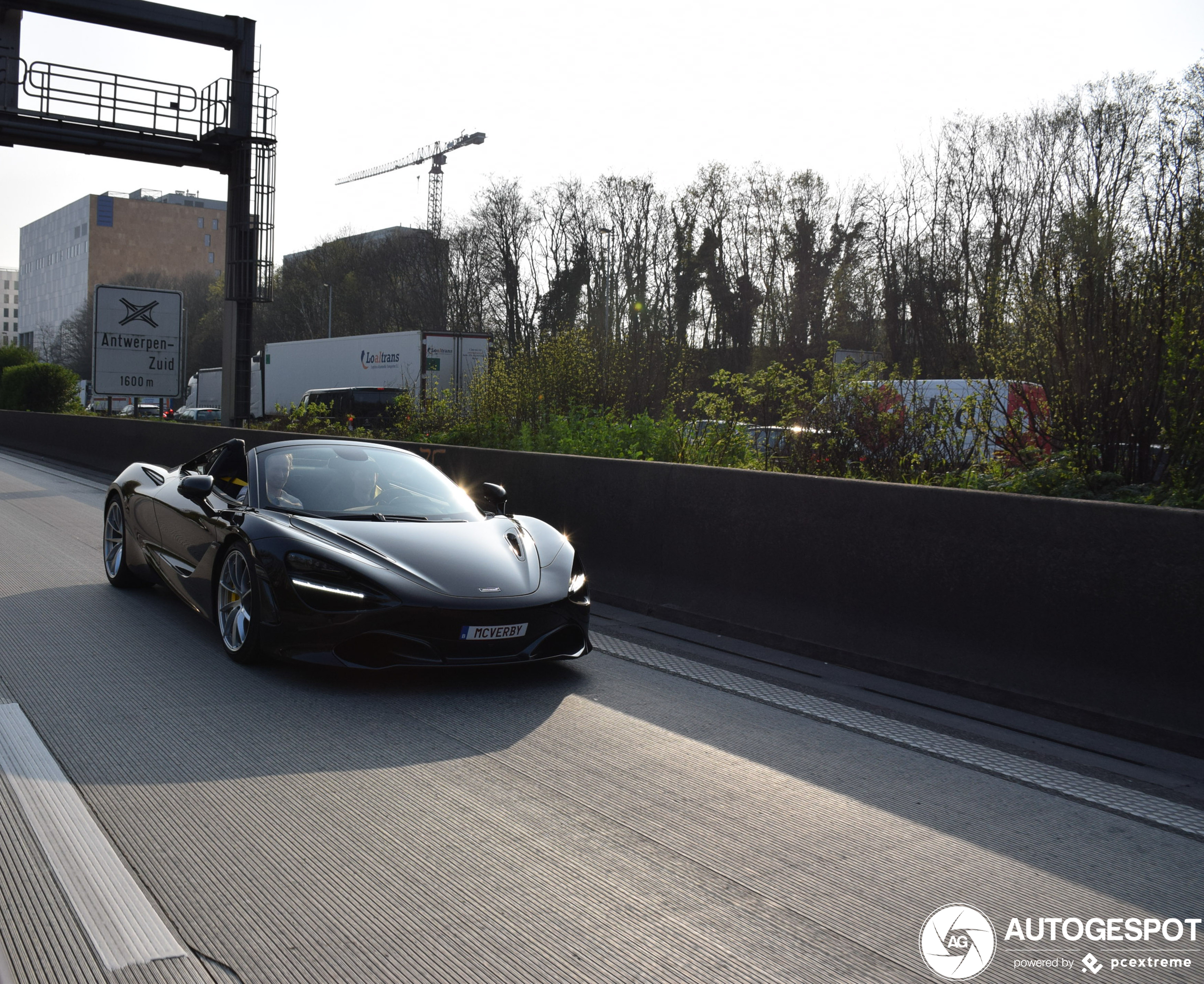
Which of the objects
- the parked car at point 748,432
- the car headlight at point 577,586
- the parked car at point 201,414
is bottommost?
the car headlight at point 577,586

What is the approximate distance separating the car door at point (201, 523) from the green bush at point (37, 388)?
109 ft

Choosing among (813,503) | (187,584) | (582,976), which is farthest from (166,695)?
(813,503)

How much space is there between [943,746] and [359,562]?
10.4 ft

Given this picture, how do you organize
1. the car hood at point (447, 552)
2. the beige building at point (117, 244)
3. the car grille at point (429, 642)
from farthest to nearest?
1. the beige building at point (117, 244)
2. the car hood at point (447, 552)
3. the car grille at point (429, 642)

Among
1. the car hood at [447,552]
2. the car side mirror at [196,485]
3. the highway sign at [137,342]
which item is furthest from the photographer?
the highway sign at [137,342]

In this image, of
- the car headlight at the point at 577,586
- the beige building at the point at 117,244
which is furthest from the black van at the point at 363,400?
the beige building at the point at 117,244

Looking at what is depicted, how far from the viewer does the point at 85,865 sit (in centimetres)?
359

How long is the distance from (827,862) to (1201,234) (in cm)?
637

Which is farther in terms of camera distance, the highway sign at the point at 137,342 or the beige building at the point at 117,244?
the beige building at the point at 117,244

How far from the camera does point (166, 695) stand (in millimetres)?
5723

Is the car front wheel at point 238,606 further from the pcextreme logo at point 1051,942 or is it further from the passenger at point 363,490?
the pcextreme logo at point 1051,942

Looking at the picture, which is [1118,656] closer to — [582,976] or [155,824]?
[582,976]

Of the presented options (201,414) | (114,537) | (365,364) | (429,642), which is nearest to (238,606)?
(429,642)

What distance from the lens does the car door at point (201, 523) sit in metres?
7.05
